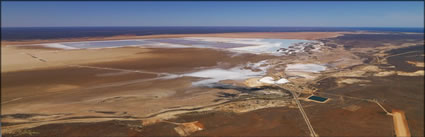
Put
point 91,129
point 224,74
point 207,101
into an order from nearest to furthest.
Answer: point 91,129
point 207,101
point 224,74

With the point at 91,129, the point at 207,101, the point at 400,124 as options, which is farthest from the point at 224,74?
the point at 400,124

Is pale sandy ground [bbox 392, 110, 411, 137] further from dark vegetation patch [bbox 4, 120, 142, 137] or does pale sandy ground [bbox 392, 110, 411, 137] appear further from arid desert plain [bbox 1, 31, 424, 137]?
dark vegetation patch [bbox 4, 120, 142, 137]

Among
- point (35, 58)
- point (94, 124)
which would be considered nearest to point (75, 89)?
point (94, 124)

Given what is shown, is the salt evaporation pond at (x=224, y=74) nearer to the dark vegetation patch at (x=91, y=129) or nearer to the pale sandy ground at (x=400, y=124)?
the dark vegetation patch at (x=91, y=129)

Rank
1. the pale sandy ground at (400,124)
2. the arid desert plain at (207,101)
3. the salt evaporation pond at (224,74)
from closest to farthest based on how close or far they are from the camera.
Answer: the pale sandy ground at (400,124) < the arid desert plain at (207,101) < the salt evaporation pond at (224,74)

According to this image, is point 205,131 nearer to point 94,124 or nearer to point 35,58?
point 94,124

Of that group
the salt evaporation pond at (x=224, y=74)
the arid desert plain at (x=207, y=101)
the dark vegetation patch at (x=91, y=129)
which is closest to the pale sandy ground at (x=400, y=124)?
the arid desert plain at (x=207, y=101)

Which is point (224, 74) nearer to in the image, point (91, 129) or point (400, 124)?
point (91, 129)

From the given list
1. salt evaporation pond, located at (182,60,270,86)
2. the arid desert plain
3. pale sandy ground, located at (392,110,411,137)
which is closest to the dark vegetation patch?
the arid desert plain

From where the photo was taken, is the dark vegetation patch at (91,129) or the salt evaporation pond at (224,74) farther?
the salt evaporation pond at (224,74)

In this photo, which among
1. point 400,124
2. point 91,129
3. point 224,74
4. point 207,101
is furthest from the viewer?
point 224,74

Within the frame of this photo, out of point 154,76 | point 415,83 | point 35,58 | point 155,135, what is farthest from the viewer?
point 35,58
